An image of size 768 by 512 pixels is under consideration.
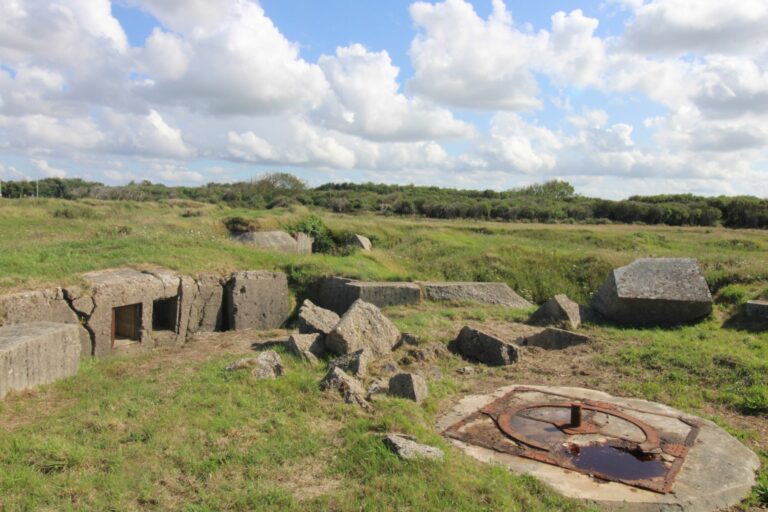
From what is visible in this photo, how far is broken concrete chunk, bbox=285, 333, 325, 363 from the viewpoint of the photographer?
Answer: 6684 millimetres

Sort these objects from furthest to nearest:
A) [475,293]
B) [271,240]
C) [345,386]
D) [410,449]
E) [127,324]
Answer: [271,240] → [475,293] → [127,324] → [345,386] → [410,449]

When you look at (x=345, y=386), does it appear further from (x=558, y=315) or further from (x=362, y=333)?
(x=558, y=315)

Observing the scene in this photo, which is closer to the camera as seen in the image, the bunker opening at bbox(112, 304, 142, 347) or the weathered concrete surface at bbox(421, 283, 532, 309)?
the bunker opening at bbox(112, 304, 142, 347)

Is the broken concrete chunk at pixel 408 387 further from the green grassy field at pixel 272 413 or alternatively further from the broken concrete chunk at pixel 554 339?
the broken concrete chunk at pixel 554 339

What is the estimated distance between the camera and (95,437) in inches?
175

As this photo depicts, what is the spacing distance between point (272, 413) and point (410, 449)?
1.36 meters

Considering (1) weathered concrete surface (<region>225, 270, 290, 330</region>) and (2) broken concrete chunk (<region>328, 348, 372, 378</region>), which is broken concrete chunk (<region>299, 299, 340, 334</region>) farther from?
(1) weathered concrete surface (<region>225, 270, 290, 330</region>)

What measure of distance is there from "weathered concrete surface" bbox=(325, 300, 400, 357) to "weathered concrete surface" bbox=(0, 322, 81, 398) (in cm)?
273

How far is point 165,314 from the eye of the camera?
9.30 meters

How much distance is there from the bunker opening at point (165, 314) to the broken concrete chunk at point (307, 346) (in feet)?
8.97

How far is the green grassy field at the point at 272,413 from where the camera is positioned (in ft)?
12.3

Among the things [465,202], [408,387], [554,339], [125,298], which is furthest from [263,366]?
[465,202]

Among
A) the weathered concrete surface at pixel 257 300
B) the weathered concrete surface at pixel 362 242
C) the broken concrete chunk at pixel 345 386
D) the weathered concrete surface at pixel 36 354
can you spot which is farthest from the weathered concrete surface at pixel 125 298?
the weathered concrete surface at pixel 362 242

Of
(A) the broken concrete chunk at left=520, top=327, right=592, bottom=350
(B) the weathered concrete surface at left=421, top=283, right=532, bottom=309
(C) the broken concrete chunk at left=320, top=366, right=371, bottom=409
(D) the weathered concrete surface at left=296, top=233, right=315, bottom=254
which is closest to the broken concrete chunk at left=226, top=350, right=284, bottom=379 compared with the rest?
(C) the broken concrete chunk at left=320, top=366, right=371, bottom=409
